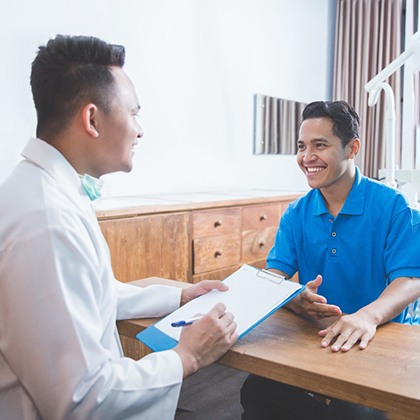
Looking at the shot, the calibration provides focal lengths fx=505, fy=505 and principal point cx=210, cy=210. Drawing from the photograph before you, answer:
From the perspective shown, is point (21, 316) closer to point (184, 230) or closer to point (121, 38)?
point (184, 230)

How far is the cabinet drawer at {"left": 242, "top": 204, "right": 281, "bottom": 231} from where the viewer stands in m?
2.90

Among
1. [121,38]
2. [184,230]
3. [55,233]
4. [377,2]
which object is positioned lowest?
[184,230]

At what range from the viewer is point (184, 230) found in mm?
2486

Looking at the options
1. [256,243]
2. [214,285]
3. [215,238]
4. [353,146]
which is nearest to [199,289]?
[214,285]

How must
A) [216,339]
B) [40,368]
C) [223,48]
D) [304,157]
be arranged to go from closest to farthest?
[40,368], [216,339], [304,157], [223,48]

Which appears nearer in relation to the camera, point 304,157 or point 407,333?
point 407,333

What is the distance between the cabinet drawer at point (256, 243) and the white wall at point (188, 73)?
0.61 metres

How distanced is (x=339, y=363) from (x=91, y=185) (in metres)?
0.58

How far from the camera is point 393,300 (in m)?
1.20

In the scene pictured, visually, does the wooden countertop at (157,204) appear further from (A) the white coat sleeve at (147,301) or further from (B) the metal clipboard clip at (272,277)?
(B) the metal clipboard clip at (272,277)

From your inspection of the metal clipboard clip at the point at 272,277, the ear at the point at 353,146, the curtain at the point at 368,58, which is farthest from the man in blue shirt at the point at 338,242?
the curtain at the point at 368,58

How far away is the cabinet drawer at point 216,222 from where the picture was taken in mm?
2568

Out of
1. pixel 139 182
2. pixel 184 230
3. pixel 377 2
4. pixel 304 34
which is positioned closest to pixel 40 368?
pixel 184 230

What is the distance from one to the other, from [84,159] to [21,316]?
340 millimetres
